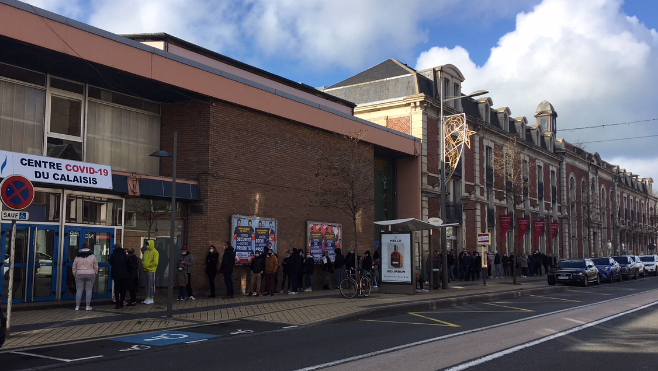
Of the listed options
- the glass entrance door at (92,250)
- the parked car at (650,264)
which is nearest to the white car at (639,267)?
the parked car at (650,264)

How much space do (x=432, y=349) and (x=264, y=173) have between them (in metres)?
12.7

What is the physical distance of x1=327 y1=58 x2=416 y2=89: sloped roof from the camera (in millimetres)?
36281

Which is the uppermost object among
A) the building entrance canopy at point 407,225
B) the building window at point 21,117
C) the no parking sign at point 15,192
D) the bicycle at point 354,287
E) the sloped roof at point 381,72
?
the sloped roof at point 381,72

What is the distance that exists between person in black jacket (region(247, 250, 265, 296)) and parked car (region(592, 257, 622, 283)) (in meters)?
20.8

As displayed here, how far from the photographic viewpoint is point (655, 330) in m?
12.3

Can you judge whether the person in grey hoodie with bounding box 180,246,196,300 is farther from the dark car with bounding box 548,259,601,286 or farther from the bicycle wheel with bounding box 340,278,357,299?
the dark car with bounding box 548,259,601,286

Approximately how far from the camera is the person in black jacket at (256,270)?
19922mm

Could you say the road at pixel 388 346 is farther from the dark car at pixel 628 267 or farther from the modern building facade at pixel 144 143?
the dark car at pixel 628 267

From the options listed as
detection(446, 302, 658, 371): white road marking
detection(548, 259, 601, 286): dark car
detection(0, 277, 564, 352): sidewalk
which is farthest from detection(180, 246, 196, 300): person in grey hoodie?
detection(548, 259, 601, 286): dark car

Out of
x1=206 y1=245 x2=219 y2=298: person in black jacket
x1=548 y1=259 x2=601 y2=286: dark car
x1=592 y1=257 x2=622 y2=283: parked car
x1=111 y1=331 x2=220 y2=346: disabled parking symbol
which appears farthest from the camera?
x1=592 y1=257 x2=622 y2=283: parked car

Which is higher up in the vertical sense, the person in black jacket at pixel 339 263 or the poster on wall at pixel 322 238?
the poster on wall at pixel 322 238

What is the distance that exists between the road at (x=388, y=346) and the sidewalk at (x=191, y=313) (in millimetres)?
620

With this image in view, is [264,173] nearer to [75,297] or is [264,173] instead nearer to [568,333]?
[75,297]

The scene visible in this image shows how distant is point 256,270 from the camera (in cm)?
1992
